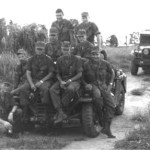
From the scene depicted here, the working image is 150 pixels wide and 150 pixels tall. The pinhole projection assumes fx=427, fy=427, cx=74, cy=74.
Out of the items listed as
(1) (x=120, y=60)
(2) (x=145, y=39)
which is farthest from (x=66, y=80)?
(1) (x=120, y=60)

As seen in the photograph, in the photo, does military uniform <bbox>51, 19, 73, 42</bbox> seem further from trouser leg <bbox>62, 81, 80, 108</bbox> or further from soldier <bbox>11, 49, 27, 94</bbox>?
trouser leg <bbox>62, 81, 80, 108</bbox>

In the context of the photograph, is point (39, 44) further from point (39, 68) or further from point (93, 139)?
point (93, 139)

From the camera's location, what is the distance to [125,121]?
29.3 ft

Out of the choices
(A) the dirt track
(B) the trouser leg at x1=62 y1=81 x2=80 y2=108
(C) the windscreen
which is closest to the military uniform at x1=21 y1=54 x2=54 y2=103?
(B) the trouser leg at x1=62 y1=81 x2=80 y2=108

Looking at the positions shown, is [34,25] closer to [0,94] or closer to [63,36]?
[63,36]

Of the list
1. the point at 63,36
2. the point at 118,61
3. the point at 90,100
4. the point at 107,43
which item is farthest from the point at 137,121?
the point at 107,43

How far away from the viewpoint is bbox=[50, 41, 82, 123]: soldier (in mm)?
7164

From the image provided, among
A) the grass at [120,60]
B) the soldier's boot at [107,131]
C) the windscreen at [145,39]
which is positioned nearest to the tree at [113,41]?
the grass at [120,60]

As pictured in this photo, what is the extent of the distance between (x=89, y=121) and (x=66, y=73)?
972mm

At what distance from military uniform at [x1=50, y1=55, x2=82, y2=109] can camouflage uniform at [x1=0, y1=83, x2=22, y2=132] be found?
0.71 meters

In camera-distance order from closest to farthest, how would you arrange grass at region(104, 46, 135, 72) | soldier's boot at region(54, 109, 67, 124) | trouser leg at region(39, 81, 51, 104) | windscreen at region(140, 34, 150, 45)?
soldier's boot at region(54, 109, 67, 124)
trouser leg at region(39, 81, 51, 104)
windscreen at region(140, 34, 150, 45)
grass at region(104, 46, 135, 72)

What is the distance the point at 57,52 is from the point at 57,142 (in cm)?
223

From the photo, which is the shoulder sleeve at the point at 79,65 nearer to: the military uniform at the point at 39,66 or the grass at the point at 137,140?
the military uniform at the point at 39,66

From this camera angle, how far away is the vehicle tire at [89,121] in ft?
23.8
